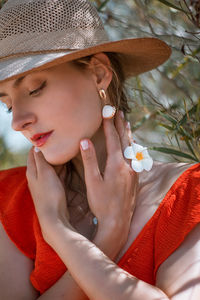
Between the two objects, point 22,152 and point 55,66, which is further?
point 22,152

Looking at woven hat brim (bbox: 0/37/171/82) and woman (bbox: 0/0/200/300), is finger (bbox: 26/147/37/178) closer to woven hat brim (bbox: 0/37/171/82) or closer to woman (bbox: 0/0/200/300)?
woman (bbox: 0/0/200/300)

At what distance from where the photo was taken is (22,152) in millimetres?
4379

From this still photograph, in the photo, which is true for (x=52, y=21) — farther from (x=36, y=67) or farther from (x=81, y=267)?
(x=81, y=267)

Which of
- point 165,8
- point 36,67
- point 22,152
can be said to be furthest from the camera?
point 22,152

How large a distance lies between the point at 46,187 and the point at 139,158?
0.46 meters

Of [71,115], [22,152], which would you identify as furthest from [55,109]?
[22,152]

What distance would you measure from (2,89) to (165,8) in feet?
4.05

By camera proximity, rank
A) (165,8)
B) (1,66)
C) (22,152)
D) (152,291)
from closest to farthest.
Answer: (152,291)
(1,66)
(165,8)
(22,152)

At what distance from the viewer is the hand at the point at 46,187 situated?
6.87 ft

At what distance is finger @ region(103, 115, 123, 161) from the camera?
2.15 metres

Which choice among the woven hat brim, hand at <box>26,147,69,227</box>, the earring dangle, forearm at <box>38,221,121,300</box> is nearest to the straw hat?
the woven hat brim

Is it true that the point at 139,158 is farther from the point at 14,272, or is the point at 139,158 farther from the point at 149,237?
the point at 14,272

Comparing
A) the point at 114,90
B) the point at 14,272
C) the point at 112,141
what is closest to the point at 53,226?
the point at 14,272

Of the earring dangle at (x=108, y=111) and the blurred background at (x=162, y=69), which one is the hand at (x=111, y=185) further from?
the blurred background at (x=162, y=69)
